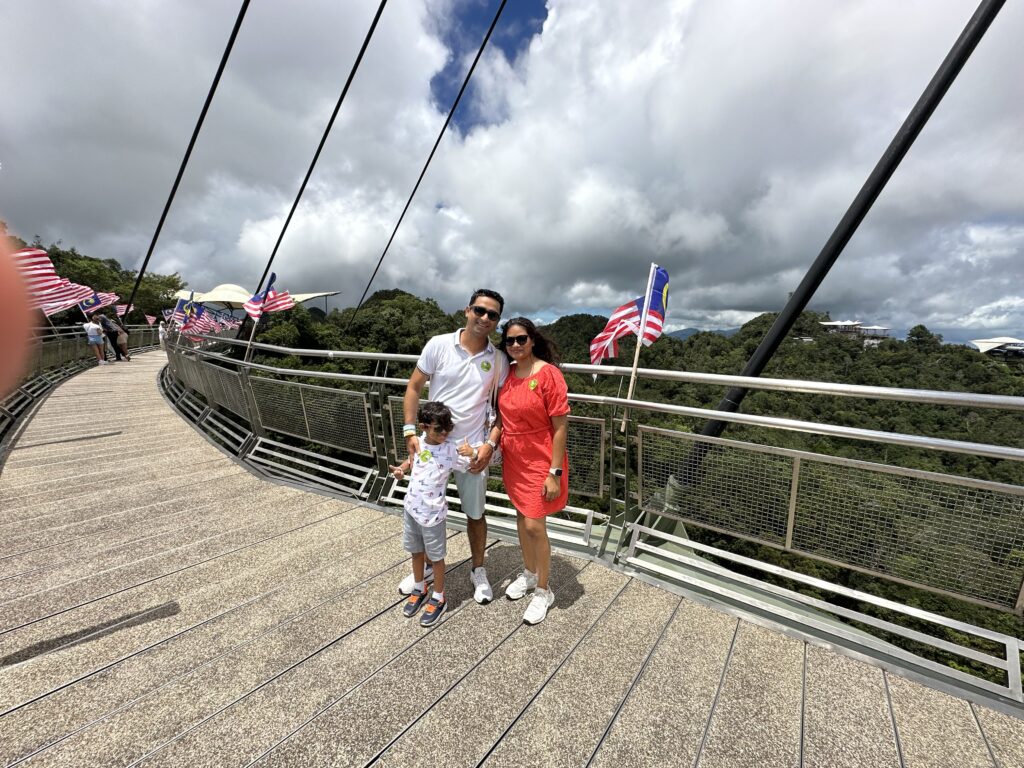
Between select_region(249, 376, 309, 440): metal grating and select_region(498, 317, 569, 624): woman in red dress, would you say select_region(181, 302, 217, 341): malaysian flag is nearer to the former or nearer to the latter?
select_region(249, 376, 309, 440): metal grating

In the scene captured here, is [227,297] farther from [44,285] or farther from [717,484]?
[717,484]

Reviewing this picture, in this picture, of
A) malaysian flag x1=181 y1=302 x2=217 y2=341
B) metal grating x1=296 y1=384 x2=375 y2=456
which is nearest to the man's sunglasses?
metal grating x1=296 y1=384 x2=375 y2=456

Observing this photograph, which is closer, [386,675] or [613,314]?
[386,675]

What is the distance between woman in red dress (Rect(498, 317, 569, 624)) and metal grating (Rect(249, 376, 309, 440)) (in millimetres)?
3205

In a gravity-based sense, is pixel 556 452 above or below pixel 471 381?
below

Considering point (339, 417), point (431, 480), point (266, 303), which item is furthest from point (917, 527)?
point (266, 303)

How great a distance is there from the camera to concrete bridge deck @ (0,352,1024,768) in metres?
1.78

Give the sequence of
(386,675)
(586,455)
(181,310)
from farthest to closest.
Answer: (181,310), (586,455), (386,675)

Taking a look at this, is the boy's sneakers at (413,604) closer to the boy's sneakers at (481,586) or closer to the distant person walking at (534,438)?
the boy's sneakers at (481,586)

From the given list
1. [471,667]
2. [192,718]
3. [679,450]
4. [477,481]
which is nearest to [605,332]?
[679,450]

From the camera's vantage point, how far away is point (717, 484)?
291 centimetres

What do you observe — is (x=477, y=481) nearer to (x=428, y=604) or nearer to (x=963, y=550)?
(x=428, y=604)

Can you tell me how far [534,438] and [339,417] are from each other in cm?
268

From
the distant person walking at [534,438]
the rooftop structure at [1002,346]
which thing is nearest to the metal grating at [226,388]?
the distant person walking at [534,438]
